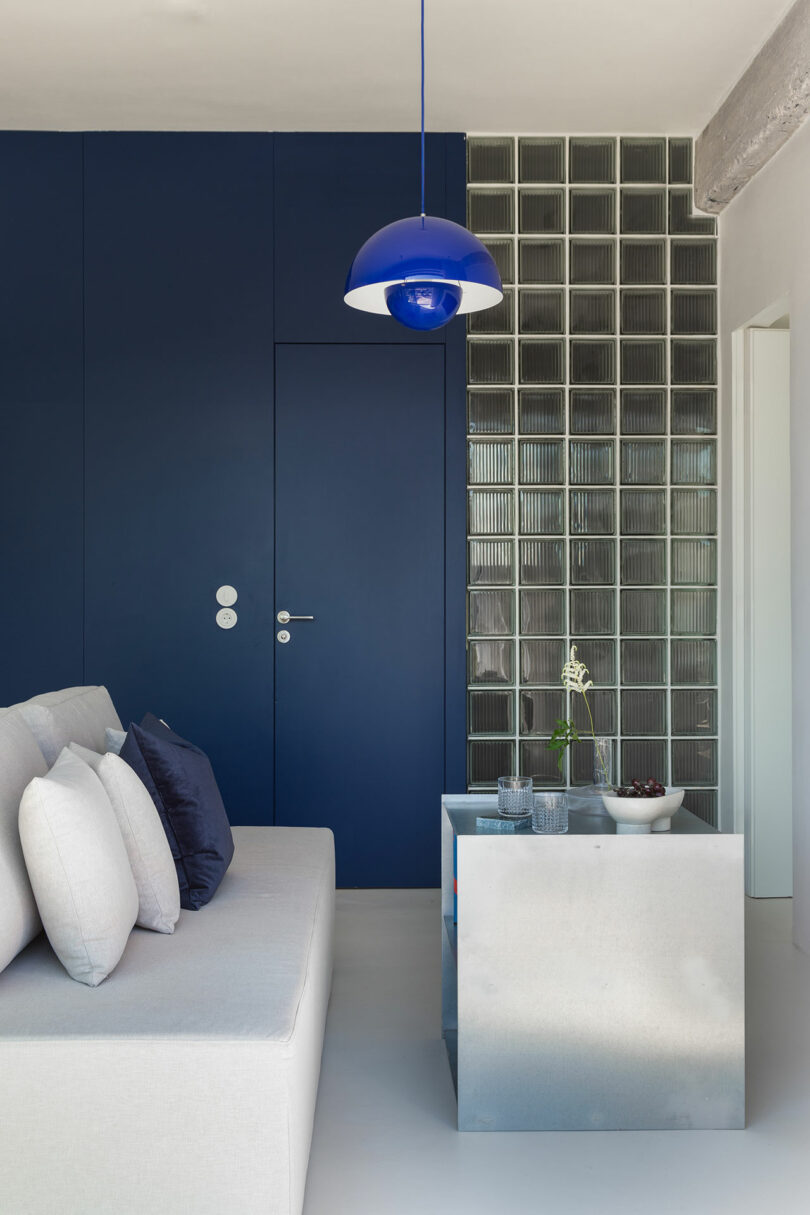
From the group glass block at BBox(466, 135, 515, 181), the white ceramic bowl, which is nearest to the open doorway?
glass block at BBox(466, 135, 515, 181)

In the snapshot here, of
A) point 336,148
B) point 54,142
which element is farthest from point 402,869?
point 54,142

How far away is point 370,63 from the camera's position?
12.2 feet

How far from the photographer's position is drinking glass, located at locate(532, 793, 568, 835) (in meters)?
2.33

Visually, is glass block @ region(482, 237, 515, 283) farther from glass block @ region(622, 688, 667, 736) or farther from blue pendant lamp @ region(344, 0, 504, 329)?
blue pendant lamp @ region(344, 0, 504, 329)

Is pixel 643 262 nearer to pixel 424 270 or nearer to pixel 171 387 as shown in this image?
pixel 171 387

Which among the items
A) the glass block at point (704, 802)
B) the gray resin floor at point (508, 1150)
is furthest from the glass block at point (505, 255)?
the gray resin floor at point (508, 1150)

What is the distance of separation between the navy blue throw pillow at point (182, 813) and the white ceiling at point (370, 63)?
96.1 inches

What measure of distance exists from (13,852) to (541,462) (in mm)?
2911

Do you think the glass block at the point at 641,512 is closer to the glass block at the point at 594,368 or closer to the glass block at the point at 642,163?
the glass block at the point at 594,368

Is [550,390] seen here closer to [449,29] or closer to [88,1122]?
[449,29]

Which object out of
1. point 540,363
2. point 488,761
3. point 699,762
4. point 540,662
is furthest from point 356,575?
point 699,762

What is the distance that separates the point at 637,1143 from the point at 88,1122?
46.5 inches

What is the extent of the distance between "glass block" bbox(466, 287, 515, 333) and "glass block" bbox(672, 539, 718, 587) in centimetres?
116

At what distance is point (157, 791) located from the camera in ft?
8.06
